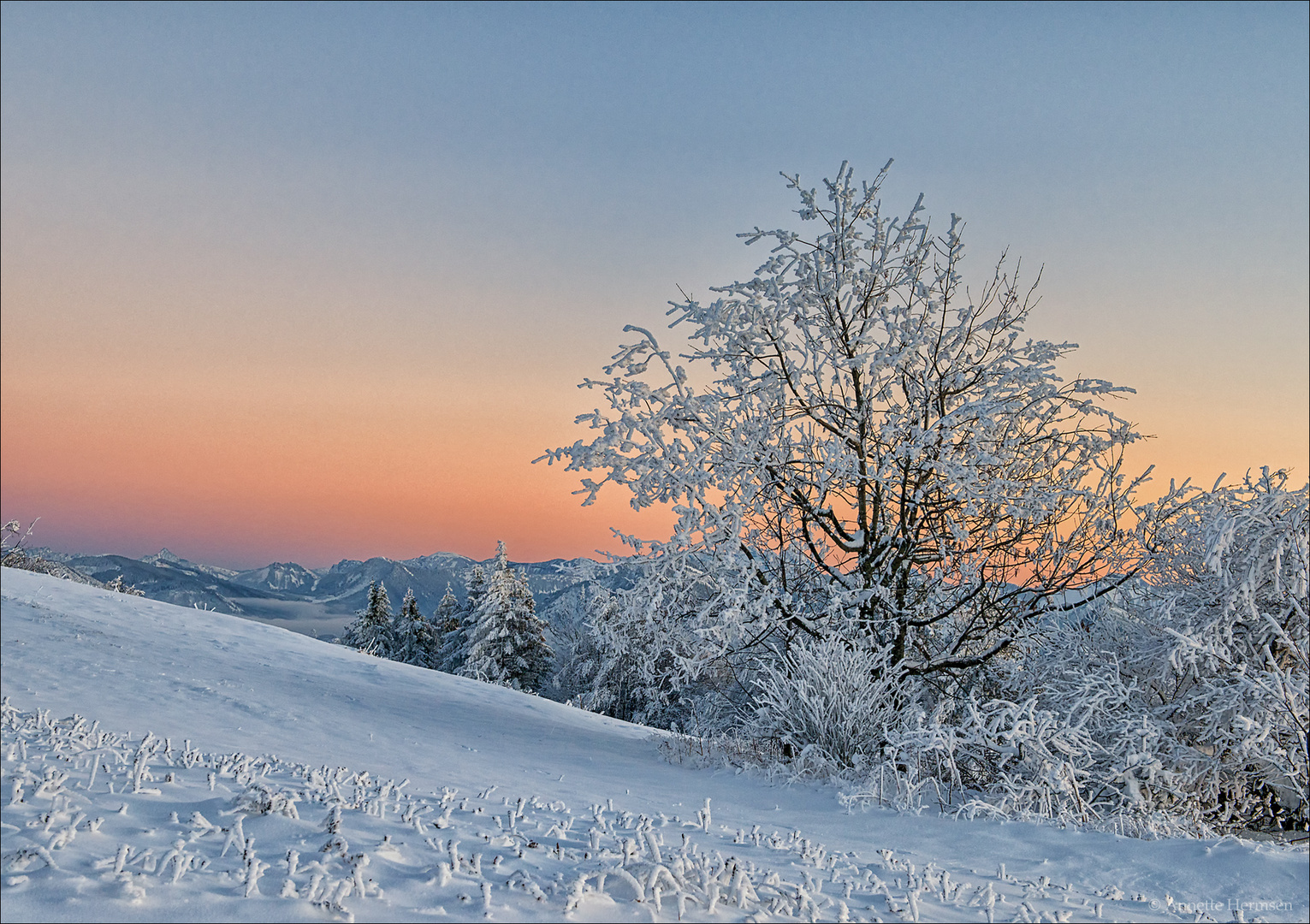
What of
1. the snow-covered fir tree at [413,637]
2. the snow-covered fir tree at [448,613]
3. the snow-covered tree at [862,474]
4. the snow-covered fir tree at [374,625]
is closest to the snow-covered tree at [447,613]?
the snow-covered fir tree at [448,613]

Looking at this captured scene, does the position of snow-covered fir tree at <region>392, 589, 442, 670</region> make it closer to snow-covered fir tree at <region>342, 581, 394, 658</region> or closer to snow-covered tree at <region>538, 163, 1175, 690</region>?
snow-covered fir tree at <region>342, 581, 394, 658</region>

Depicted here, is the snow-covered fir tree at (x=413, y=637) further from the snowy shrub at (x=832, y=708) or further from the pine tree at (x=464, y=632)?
the snowy shrub at (x=832, y=708)

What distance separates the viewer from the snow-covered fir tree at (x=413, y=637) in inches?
1416

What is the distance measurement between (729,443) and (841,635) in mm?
2279

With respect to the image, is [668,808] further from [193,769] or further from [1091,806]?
[1091,806]

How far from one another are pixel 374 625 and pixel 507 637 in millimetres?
9913

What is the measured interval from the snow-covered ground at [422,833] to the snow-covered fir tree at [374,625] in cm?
2901

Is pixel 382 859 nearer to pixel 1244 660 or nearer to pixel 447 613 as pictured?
pixel 1244 660

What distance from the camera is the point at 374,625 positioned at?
36.0 metres

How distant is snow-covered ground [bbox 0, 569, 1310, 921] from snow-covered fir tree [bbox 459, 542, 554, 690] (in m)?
21.2

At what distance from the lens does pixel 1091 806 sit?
618 centimetres

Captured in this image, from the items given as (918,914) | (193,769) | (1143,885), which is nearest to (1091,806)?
(1143,885)

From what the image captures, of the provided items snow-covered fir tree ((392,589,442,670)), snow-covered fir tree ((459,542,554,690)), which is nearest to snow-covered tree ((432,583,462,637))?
snow-covered fir tree ((392,589,442,670))

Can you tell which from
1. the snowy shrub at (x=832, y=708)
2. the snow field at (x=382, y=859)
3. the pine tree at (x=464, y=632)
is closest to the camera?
the snow field at (x=382, y=859)
